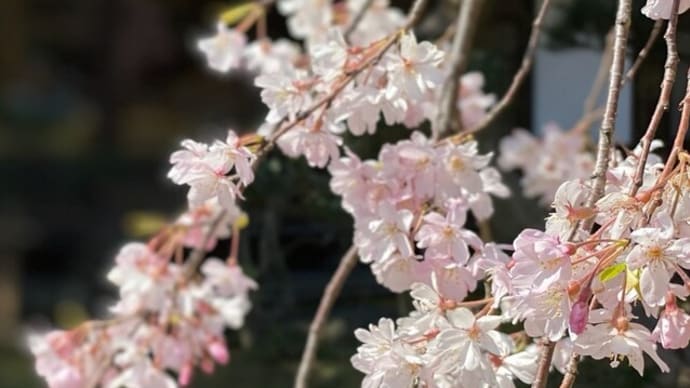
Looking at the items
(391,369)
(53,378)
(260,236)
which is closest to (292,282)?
(260,236)

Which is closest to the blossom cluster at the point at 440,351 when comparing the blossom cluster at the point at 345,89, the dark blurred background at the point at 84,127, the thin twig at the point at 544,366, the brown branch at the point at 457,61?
the thin twig at the point at 544,366

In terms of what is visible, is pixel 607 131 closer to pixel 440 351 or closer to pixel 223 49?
pixel 440 351

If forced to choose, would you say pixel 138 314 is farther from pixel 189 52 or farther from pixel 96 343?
pixel 189 52

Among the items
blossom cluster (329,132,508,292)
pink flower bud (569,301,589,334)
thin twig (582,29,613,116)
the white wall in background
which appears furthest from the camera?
the white wall in background

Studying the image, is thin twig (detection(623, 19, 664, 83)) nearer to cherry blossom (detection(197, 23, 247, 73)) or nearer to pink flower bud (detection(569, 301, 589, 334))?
pink flower bud (detection(569, 301, 589, 334))

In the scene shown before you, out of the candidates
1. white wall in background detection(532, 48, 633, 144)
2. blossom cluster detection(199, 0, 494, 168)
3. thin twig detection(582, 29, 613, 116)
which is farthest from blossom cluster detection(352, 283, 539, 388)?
white wall in background detection(532, 48, 633, 144)

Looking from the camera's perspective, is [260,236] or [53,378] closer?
[53,378]

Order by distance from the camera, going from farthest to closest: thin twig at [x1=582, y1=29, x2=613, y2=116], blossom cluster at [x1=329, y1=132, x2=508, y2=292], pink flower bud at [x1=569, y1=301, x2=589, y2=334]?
thin twig at [x1=582, y1=29, x2=613, y2=116]
blossom cluster at [x1=329, y1=132, x2=508, y2=292]
pink flower bud at [x1=569, y1=301, x2=589, y2=334]
